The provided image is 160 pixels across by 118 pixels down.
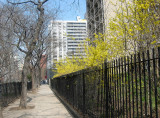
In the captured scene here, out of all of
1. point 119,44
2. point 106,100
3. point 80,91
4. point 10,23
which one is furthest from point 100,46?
point 10,23

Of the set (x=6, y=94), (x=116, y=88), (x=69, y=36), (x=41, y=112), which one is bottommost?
(x=41, y=112)

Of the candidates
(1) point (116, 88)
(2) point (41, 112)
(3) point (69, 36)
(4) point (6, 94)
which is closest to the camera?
(1) point (116, 88)

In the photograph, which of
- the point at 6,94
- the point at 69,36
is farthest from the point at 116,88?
the point at 6,94

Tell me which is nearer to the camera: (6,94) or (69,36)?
(69,36)

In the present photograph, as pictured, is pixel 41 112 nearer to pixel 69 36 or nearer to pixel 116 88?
pixel 69 36

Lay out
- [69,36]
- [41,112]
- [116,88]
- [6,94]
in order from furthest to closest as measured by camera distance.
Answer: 1. [6,94]
2. [69,36]
3. [41,112]
4. [116,88]

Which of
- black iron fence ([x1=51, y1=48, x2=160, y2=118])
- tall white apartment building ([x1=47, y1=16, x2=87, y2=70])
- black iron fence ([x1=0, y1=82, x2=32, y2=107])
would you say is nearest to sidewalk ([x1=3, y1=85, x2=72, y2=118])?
black iron fence ([x1=0, y1=82, x2=32, y2=107])

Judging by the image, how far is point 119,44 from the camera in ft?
24.5

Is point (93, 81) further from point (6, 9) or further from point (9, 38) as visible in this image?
point (9, 38)

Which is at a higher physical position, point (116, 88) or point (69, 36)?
point (69, 36)

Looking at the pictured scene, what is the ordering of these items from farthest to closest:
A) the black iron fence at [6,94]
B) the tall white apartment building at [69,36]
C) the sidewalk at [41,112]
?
the black iron fence at [6,94], the tall white apartment building at [69,36], the sidewalk at [41,112]

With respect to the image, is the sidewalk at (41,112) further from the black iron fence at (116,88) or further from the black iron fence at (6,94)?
the black iron fence at (116,88)

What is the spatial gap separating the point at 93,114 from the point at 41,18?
8532 millimetres

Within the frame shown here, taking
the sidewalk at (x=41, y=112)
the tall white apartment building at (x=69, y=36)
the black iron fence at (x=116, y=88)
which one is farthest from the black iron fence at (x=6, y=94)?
the black iron fence at (x=116, y=88)
